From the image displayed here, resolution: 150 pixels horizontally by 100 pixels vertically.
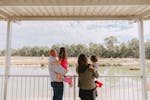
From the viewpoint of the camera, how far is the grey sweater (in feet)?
9.93

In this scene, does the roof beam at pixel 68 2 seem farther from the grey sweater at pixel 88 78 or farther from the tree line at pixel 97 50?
the tree line at pixel 97 50

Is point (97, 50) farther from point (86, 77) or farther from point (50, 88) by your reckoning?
point (86, 77)

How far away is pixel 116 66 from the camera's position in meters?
4.72

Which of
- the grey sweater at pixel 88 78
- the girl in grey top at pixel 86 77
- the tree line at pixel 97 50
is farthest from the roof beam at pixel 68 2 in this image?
the tree line at pixel 97 50

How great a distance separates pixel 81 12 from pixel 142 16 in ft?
5.08

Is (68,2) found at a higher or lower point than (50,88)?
higher

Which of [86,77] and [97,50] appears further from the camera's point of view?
[97,50]

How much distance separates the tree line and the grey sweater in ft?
5.23

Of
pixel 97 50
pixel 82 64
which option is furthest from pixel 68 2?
pixel 97 50

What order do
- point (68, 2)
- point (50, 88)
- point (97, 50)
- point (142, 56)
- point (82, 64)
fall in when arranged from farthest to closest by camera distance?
1. point (97, 50)
2. point (50, 88)
3. point (142, 56)
4. point (68, 2)
5. point (82, 64)

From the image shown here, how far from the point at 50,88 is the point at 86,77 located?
174 centimetres

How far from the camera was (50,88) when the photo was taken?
14.7 feet

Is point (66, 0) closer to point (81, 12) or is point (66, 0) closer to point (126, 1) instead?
point (81, 12)

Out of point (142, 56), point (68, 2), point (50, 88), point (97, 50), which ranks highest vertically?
point (68, 2)
